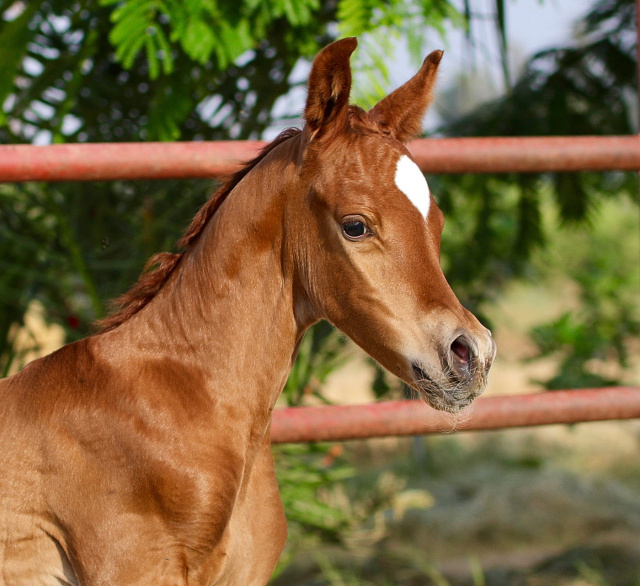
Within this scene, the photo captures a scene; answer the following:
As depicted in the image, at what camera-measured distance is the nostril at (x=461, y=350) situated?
1281mm

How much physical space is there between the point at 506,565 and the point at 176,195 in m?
2.76

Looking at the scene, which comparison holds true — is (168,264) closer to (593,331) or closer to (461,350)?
(461,350)

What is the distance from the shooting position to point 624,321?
15.4 ft

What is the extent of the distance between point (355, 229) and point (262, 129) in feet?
6.83

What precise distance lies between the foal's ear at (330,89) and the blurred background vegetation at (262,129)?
33.5 inches

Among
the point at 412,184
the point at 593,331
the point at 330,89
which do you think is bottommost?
the point at 593,331

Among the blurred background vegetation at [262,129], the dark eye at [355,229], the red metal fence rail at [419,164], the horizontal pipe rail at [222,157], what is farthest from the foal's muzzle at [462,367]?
the blurred background vegetation at [262,129]

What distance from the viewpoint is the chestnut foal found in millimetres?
1331

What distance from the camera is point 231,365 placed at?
147cm

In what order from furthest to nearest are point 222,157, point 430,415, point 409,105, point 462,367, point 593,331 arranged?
point 593,331 < point 430,415 < point 222,157 < point 409,105 < point 462,367

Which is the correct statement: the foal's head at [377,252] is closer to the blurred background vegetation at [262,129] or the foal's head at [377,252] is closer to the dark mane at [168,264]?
the dark mane at [168,264]

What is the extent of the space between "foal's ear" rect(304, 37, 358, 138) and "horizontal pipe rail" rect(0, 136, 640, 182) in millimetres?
357

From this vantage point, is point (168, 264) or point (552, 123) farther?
point (552, 123)

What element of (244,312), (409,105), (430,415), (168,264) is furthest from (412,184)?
(430,415)
